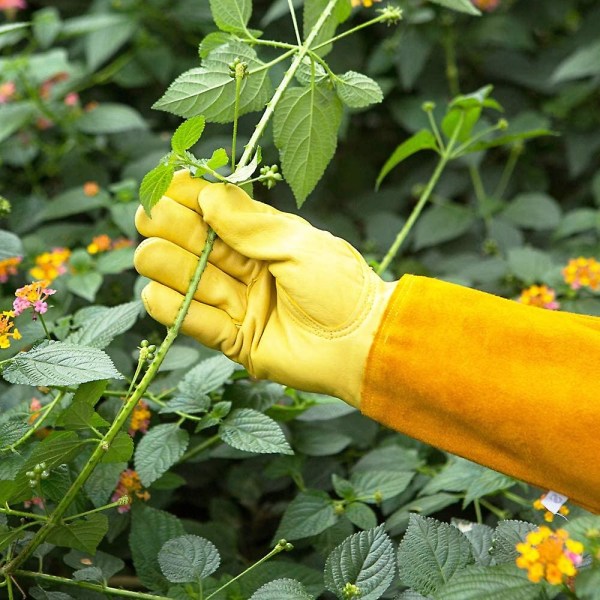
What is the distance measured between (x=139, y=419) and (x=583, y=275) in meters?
0.66

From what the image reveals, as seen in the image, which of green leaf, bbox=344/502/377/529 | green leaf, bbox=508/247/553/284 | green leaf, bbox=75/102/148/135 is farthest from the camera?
green leaf, bbox=75/102/148/135

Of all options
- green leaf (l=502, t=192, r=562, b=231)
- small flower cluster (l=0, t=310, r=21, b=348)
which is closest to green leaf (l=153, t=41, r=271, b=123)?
small flower cluster (l=0, t=310, r=21, b=348)

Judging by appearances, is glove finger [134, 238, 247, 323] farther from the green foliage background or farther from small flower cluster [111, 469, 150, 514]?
small flower cluster [111, 469, 150, 514]

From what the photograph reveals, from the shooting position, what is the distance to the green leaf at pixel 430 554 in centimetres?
71

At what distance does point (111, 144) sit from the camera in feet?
5.47

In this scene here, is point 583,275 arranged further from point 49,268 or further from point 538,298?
point 49,268

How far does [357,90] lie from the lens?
85 cm

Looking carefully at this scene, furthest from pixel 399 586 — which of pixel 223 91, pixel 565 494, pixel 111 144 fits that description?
pixel 111 144

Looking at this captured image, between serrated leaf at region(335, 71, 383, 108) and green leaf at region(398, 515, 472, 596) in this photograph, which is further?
serrated leaf at region(335, 71, 383, 108)

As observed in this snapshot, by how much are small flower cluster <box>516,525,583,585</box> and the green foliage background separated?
0.02 m

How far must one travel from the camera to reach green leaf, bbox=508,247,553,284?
51.0 inches

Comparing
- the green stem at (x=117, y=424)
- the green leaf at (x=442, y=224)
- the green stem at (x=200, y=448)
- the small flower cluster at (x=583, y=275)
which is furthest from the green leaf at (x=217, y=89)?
the green leaf at (x=442, y=224)

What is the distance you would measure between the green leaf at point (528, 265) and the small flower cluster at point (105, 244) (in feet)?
1.93

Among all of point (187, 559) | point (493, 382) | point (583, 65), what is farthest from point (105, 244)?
point (583, 65)
